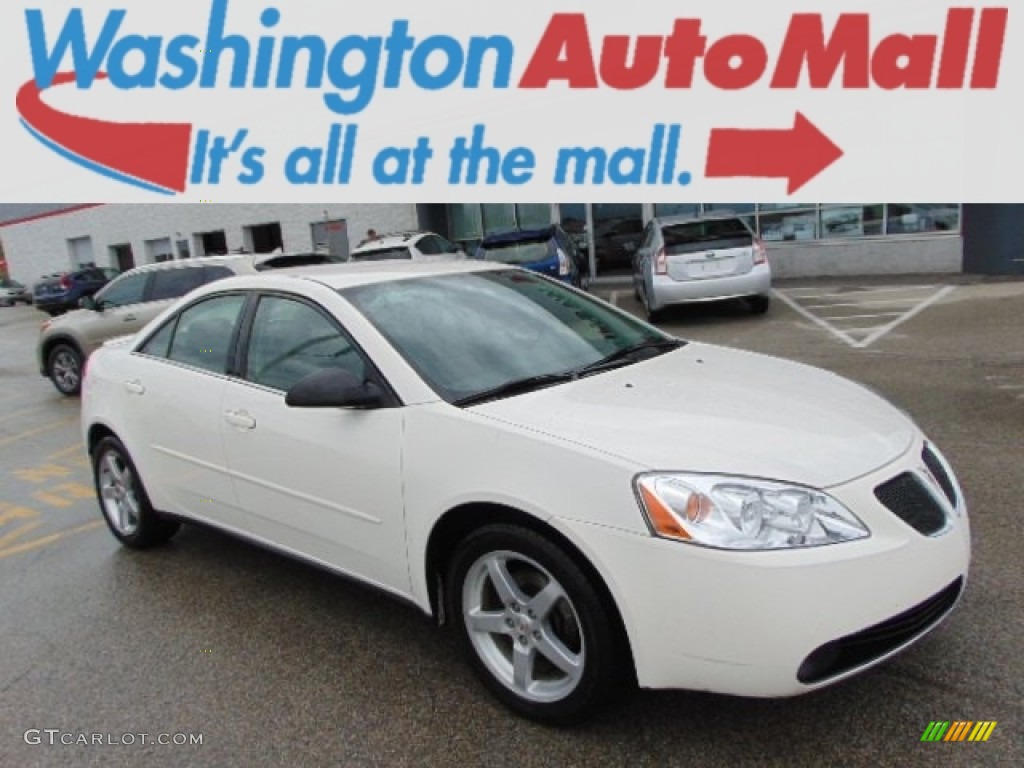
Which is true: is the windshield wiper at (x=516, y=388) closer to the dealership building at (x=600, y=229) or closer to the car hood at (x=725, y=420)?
the car hood at (x=725, y=420)

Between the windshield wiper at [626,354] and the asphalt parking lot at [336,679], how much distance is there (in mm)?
1219

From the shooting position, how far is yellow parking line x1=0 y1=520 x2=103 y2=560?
4.78 meters

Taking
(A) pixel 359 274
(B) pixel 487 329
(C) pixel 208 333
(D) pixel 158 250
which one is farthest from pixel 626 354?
(D) pixel 158 250

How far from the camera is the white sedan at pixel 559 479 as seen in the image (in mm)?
2244

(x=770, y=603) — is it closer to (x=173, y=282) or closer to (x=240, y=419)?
(x=240, y=419)

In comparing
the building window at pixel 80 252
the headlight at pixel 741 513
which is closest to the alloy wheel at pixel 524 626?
the headlight at pixel 741 513

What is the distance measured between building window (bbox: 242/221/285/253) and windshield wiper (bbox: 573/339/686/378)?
77.4 ft

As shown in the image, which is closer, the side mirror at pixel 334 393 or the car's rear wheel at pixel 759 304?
the side mirror at pixel 334 393

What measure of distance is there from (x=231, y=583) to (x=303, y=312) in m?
1.49

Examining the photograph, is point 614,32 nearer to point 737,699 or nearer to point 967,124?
point 967,124

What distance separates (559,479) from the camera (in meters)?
2.43

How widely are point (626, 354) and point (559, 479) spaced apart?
44.9 inches

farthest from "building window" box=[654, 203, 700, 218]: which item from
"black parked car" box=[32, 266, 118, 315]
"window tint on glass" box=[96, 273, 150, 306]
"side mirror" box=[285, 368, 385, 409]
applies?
"black parked car" box=[32, 266, 118, 315]

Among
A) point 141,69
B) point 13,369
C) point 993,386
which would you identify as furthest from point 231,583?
point 141,69
